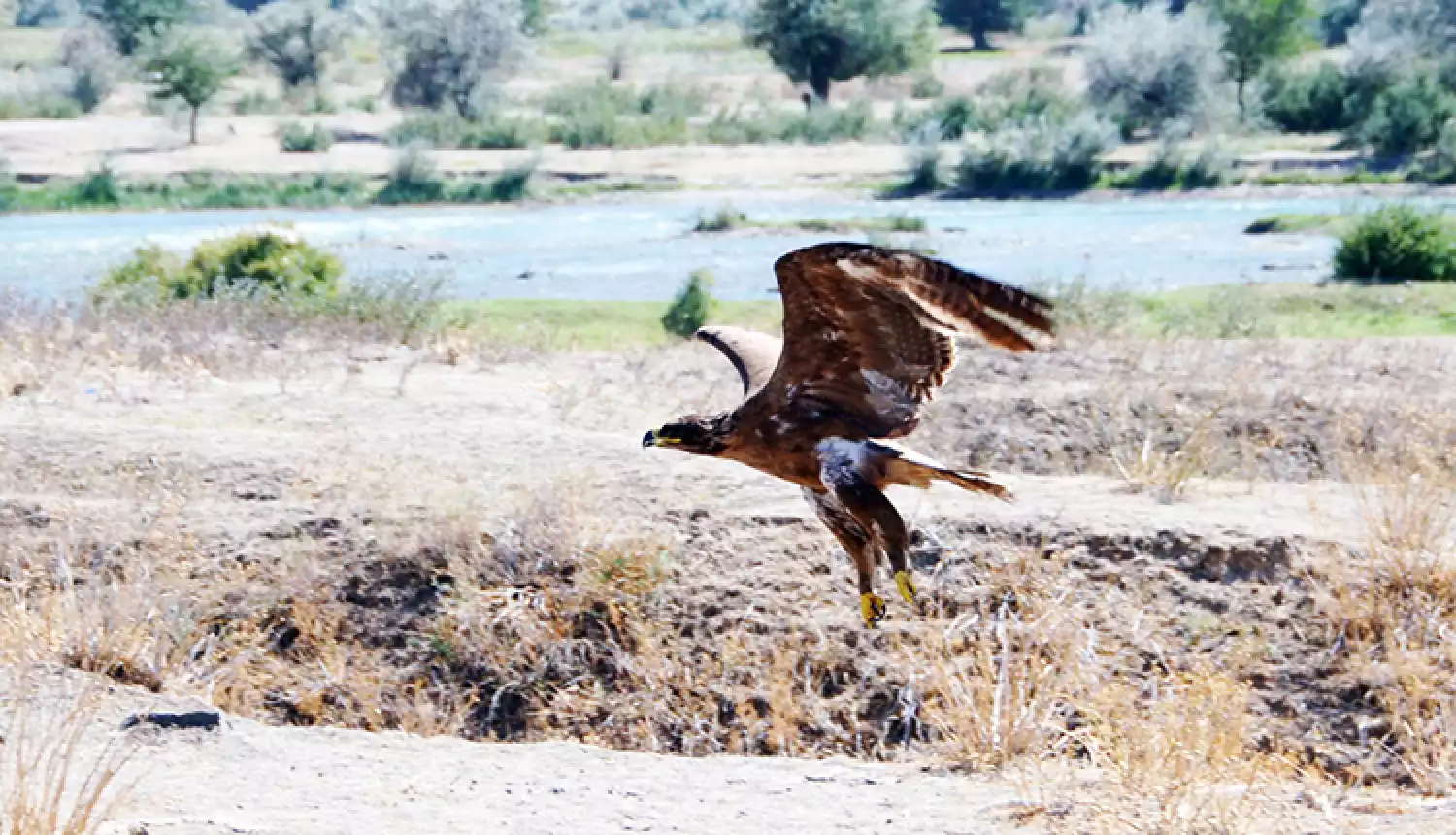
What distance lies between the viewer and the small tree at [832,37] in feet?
254

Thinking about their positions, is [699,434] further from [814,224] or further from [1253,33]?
[1253,33]

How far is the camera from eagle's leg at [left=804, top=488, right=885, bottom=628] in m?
7.78

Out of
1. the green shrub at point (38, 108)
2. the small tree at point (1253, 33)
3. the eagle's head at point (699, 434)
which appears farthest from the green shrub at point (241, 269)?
the small tree at point (1253, 33)

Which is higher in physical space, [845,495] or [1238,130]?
[845,495]

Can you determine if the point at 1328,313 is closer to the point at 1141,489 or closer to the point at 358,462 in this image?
the point at 1141,489

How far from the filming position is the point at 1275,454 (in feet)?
47.8

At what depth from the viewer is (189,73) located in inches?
2566

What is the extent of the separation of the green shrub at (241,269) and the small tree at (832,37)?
53.8 meters

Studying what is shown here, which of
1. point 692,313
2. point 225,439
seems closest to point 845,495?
point 225,439

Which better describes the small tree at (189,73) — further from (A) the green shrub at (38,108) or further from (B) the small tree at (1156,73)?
(B) the small tree at (1156,73)

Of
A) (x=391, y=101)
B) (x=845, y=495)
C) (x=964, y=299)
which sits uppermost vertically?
(x=964, y=299)

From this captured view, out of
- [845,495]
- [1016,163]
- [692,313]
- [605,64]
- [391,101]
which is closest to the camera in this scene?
[845,495]

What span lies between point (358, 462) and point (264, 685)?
7.91 ft

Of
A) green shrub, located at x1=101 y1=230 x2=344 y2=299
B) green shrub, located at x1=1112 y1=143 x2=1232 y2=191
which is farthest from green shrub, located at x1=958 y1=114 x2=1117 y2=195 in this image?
green shrub, located at x1=101 y1=230 x2=344 y2=299
